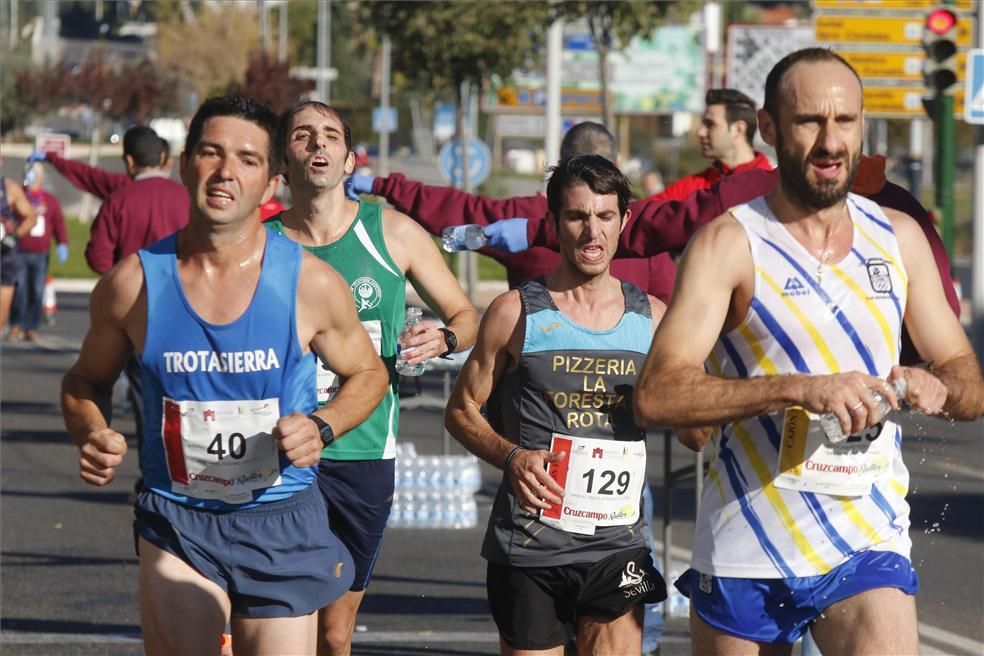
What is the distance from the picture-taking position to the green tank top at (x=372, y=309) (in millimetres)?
6312

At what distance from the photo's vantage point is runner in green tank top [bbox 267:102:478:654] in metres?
6.31

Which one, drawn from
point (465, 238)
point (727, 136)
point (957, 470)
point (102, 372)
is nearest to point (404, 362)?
point (465, 238)

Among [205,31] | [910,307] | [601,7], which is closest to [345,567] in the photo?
[910,307]

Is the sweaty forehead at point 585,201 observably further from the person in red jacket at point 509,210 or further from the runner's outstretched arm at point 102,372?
the runner's outstretched arm at point 102,372

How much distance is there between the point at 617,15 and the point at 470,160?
3.37m

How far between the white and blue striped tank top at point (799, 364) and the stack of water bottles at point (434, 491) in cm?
664

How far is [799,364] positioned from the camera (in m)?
4.14

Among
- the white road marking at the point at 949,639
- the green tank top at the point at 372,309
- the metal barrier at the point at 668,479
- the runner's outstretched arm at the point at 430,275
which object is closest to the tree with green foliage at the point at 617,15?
the metal barrier at the point at 668,479

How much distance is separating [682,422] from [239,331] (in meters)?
1.23

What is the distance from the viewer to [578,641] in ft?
18.1

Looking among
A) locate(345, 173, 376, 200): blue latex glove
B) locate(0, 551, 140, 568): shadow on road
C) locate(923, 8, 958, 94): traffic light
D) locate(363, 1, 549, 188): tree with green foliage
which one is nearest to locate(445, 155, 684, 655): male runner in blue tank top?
locate(345, 173, 376, 200): blue latex glove

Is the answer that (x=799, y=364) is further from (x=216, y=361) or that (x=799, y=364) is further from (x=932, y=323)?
(x=216, y=361)

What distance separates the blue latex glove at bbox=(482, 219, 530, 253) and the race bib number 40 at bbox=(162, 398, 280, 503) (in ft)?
5.02

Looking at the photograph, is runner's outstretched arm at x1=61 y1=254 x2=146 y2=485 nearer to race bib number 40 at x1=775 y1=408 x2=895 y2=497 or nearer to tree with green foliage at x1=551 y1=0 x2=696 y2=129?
race bib number 40 at x1=775 y1=408 x2=895 y2=497
